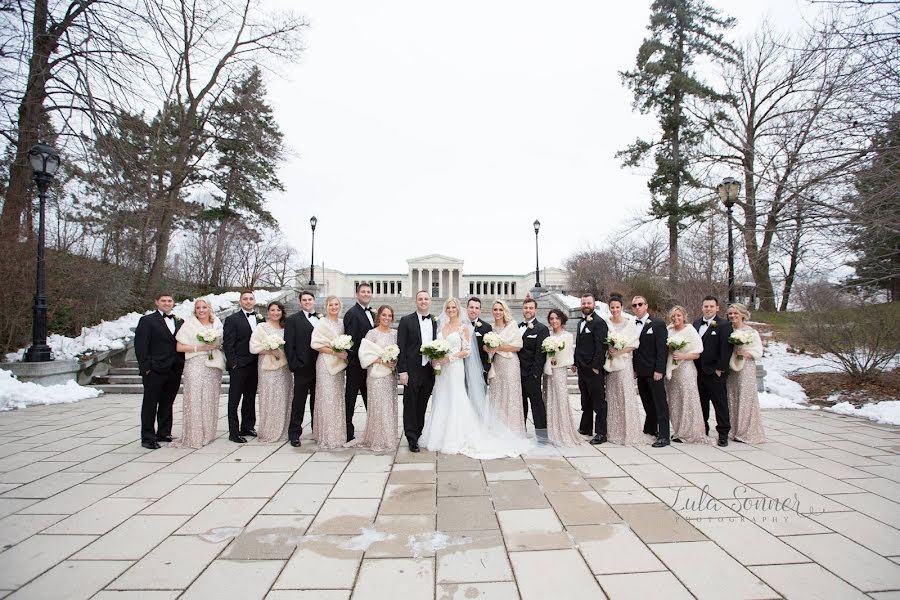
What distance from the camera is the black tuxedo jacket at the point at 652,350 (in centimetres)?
641

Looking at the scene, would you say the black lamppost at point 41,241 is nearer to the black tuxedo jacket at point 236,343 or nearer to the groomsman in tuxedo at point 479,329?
the black tuxedo jacket at point 236,343

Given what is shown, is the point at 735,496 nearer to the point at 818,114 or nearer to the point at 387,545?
the point at 387,545

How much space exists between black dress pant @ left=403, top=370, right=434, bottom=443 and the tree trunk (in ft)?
29.3

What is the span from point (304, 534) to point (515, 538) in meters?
1.71

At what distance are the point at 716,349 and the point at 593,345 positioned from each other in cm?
179

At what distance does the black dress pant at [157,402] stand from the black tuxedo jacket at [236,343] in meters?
0.75

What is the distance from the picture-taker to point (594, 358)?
257 inches

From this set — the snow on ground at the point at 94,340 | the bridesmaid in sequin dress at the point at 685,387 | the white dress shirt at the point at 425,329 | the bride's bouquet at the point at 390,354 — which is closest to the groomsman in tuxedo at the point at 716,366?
the bridesmaid in sequin dress at the point at 685,387

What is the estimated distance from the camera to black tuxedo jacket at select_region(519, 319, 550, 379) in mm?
6652

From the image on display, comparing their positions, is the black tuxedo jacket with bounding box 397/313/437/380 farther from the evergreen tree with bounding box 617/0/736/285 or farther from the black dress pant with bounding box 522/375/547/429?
the evergreen tree with bounding box 617/0/736/285

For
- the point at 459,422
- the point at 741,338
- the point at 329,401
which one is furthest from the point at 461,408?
the point at 741,338

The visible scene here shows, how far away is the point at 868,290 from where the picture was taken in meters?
10.4

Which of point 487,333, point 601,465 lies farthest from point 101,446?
point 601,465

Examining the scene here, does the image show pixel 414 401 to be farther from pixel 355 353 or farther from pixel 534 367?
pixel 534 367
